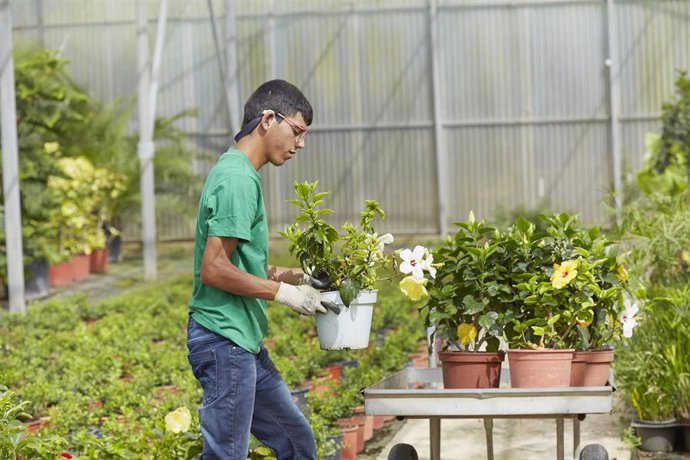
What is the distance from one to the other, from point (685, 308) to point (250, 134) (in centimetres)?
292

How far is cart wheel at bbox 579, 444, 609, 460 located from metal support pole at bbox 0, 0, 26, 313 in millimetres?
6704

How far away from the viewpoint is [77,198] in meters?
13.5

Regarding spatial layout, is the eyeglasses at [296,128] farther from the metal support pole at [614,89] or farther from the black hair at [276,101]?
the metal support pole at [614,89]

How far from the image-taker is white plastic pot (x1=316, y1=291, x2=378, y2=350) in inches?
143

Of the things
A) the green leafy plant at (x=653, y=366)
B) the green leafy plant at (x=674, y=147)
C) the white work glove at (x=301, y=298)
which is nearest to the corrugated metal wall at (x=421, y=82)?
the green leafy plant at (x=674, y=147)

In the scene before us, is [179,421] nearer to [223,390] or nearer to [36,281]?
[223,390]

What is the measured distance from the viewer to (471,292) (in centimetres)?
393

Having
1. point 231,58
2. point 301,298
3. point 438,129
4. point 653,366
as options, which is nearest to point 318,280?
point 301,298

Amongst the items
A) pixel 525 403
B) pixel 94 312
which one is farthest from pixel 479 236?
pixel 94 312

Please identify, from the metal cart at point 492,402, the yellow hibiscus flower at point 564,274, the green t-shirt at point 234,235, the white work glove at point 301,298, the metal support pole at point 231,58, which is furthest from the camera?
the metal support pole at point 231,58

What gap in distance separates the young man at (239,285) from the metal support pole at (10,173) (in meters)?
6.68

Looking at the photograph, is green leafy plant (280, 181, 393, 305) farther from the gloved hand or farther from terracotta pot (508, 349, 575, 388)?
terracotta pot (508, 349, 575, 388)

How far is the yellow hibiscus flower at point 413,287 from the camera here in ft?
12.5

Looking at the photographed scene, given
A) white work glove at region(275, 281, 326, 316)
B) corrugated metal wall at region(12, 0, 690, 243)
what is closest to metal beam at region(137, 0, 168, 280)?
corrugated metal wall at region(12, 0, 690, 243)
